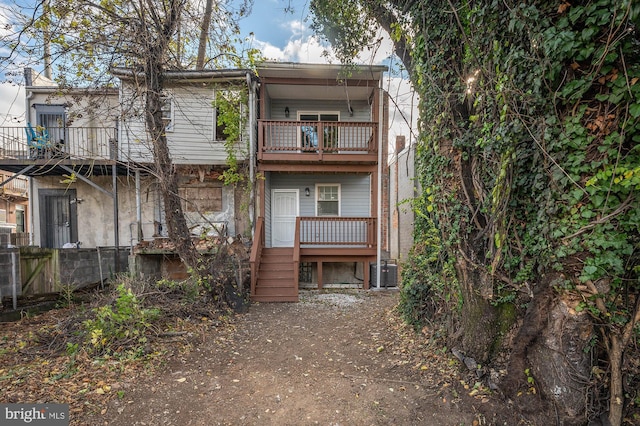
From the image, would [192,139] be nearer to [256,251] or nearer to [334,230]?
[256,251]

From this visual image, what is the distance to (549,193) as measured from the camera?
2348 millimetres

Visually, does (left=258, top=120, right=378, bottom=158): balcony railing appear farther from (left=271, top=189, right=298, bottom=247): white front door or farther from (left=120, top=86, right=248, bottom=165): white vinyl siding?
(left=271, top=189, right=298, bottom=247): white front door

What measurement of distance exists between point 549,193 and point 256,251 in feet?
21.1

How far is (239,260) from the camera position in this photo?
644cm

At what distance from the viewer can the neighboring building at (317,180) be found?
8.22m

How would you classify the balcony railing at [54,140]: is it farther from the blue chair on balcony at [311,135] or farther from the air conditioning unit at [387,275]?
the air conditioning unit at [387,275]

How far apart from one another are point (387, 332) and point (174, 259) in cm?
736

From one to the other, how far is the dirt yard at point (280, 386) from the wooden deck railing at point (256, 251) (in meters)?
2.43

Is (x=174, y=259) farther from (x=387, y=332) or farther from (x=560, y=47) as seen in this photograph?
(x=560, y=47)

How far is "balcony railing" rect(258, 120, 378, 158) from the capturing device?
328 inches

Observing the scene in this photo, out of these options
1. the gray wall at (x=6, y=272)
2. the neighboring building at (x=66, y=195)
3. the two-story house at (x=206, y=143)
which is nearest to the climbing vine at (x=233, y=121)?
the two-story house at (x=206, y=143)

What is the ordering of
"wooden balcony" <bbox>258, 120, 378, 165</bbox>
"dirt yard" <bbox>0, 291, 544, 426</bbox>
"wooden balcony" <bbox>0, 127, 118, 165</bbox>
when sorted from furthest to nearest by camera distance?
"wooden balcony" <bbox>0, 127, 118, 165</bbox>, "wooden balcony" <bbox>258, 120, 378, 165</bbox>, "dirt yard" <bbox>0, 291, 544, 426</bbox>

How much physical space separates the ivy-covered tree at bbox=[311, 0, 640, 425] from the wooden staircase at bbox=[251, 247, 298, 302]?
440 cm

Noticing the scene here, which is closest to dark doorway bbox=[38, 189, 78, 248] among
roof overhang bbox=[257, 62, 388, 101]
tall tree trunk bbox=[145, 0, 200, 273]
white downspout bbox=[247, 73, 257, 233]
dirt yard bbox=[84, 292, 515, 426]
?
white downspout bbox=[247, 73, 257, 233]
